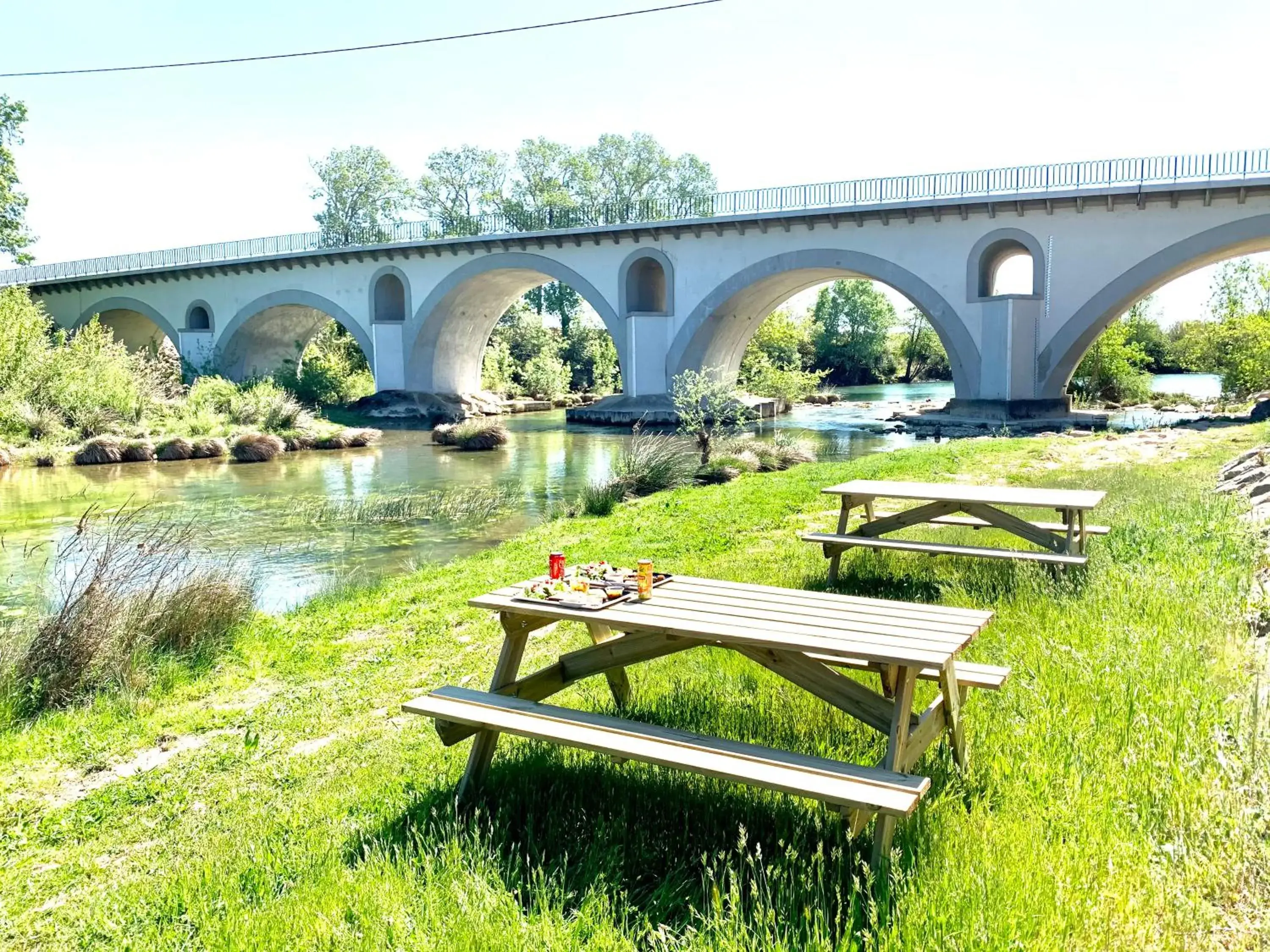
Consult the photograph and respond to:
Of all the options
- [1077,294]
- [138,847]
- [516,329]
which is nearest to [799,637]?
[138,847]

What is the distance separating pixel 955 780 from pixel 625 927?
120 centimetres

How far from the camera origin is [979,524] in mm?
6750

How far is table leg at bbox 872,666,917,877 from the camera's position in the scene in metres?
2.58

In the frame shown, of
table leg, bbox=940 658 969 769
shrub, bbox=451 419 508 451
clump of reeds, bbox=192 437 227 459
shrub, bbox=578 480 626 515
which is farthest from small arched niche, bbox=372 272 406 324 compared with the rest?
table leg, bbox=940 658 969 769

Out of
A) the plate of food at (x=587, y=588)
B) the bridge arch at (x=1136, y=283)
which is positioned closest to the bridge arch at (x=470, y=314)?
the bridge arch at (x=1136, y=283)

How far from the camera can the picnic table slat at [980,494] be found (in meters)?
5.72

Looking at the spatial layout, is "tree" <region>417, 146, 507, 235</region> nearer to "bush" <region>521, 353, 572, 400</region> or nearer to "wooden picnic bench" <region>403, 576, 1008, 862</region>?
"bush" <region>521, 353, 572, 400</region>

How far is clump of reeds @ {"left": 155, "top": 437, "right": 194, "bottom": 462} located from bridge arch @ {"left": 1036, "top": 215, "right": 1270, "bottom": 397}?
17.9 m

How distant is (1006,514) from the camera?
607cm

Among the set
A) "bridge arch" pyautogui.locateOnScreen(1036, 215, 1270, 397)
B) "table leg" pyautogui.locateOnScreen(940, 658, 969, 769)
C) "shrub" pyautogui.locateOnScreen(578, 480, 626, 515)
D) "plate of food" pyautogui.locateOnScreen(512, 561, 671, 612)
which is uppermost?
"bridge arch" pyautogui.locateOnScreen(1036, 215, 1270, 397)

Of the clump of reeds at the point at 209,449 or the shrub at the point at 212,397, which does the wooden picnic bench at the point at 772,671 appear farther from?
the shrub at the point at 212,397

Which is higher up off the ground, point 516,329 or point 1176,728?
point 516,329

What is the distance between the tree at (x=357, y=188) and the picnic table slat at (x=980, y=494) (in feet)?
166

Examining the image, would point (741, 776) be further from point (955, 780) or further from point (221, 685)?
point (221, 685)
